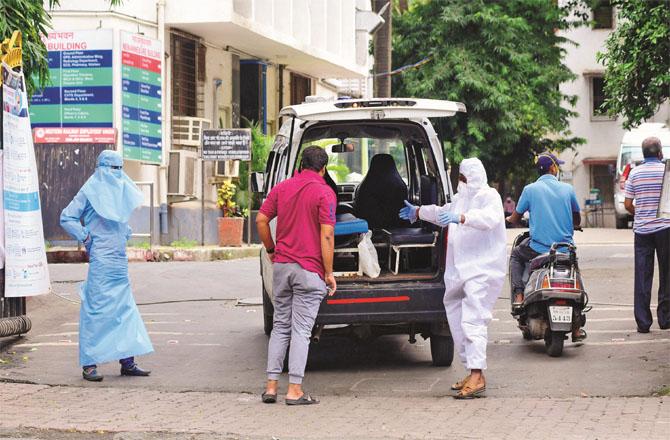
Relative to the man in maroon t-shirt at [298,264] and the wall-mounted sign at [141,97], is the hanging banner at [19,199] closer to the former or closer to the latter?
the man in maroon t-shirt at [298,264]

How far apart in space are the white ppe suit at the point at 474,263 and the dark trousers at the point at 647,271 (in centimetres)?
318

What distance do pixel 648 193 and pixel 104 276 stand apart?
207 inches

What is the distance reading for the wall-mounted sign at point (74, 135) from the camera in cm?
2375

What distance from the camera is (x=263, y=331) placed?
43.9ft

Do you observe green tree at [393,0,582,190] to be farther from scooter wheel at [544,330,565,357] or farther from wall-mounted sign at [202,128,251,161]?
scooter wheel at [544,330,565,357]

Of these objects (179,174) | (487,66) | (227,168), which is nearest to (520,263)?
(179,174)

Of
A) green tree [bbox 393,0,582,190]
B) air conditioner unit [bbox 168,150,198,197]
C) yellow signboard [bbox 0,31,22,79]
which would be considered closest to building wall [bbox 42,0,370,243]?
air conditioner unit [bbox 168,150,198,197]

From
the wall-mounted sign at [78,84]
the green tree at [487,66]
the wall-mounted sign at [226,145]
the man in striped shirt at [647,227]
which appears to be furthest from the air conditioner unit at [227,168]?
the man in striped shirt at [647,227]

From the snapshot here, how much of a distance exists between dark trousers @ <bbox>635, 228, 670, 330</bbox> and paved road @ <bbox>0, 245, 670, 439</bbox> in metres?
0.20

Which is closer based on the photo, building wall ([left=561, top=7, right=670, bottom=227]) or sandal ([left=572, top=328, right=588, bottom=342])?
sandal ([left=572, top=328, right=588, bottom=342])

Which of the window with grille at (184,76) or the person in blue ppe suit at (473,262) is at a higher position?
the window with grille at (184,76)

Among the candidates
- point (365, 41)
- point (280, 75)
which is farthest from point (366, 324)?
point (365, 41)

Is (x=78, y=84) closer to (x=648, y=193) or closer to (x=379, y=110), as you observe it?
(x=648, y=193)

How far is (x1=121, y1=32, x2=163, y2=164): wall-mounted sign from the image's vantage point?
79.6 feet
